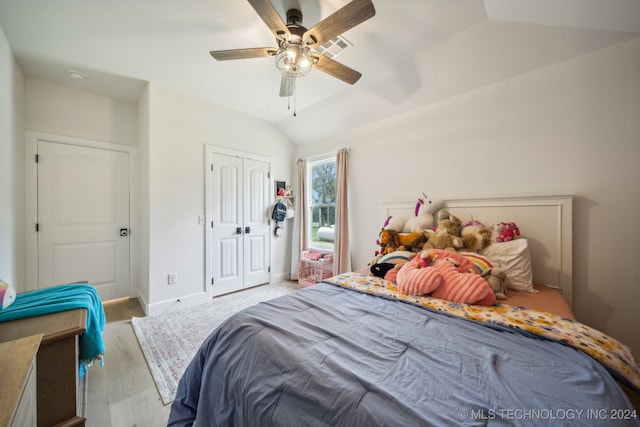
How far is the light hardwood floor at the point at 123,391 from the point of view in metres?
1.34

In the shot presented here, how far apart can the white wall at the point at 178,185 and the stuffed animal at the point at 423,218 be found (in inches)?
103

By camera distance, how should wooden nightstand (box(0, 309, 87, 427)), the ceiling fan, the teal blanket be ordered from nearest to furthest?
wooden nightstand (box(0, 309, 87, 427)), the teal blanket, the ceiling fan

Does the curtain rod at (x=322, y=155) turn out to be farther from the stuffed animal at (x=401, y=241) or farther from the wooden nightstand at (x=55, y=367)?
the wooden nightstand at (x=55, y=367)

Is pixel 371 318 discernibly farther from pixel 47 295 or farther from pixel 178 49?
pixel 178 49

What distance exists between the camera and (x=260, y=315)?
45.6 inches

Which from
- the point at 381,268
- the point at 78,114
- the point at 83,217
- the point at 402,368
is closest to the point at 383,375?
the point at 402,368

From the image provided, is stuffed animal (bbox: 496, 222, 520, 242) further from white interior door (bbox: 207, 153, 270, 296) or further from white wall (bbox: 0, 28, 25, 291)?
white wall (bbox: 0, 28, 25, 291)

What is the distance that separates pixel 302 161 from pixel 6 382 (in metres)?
3.67

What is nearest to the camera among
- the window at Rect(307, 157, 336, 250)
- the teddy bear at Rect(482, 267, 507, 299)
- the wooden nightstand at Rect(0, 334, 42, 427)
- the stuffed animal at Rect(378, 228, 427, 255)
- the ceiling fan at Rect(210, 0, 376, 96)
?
the wooden nightstand at Rect(0, 334, 42, 427)

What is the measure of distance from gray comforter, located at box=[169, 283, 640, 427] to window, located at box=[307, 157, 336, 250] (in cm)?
255

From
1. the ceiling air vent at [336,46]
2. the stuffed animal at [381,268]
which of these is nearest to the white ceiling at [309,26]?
the ceiling air vent at [336,46]

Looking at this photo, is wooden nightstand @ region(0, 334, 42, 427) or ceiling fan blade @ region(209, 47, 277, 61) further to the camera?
ceiling fan blade @ region(209, 47, 277, 61)

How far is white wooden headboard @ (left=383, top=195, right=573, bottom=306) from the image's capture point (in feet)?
5.92

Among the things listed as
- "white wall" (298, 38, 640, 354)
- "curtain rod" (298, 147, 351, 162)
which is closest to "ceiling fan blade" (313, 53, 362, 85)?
"white wall" (298, 38, 640, 354)
